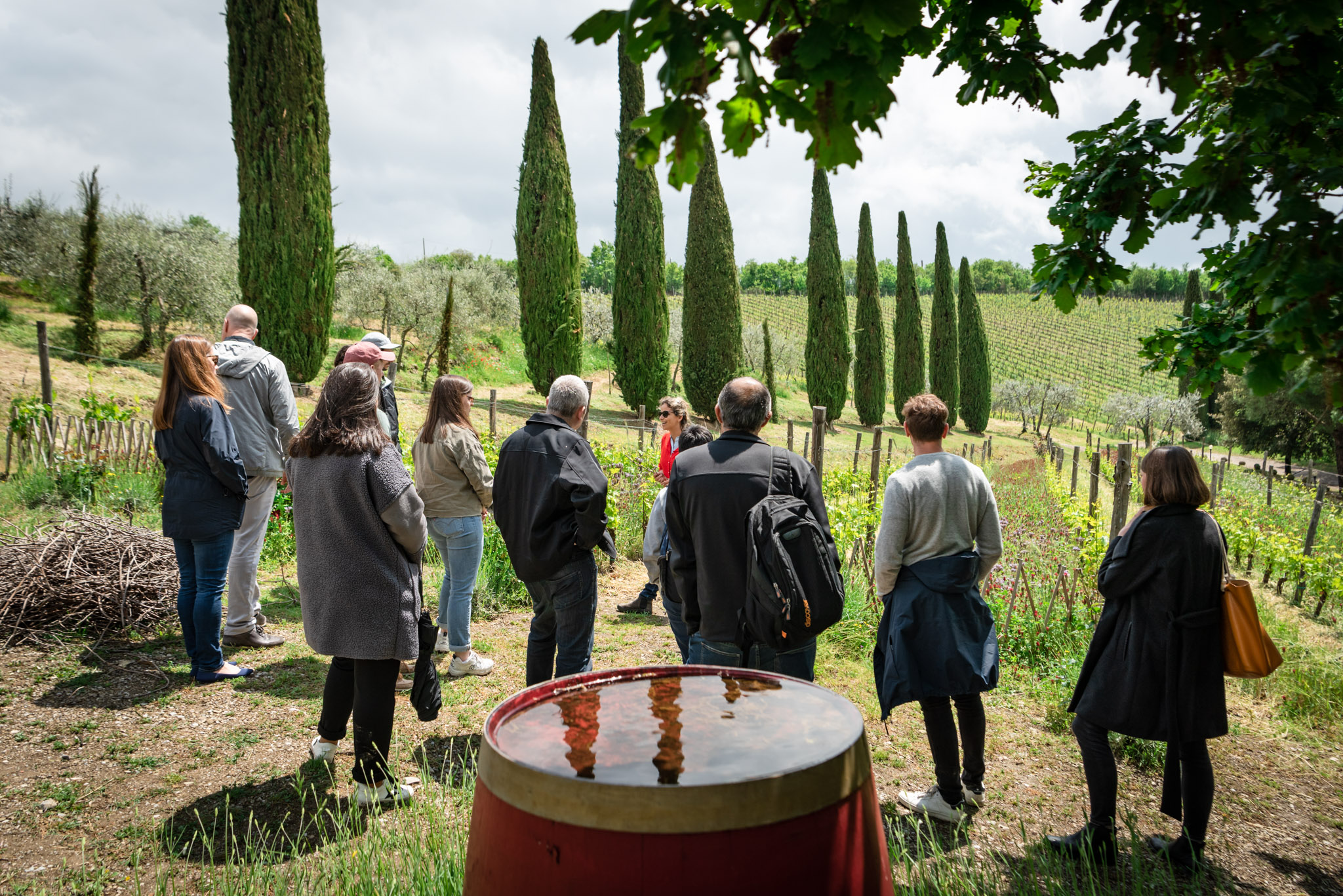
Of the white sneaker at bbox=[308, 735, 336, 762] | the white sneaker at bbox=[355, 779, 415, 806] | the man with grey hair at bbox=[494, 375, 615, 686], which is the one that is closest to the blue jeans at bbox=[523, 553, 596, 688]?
the man with grey hair at bbox=[494, 375, 615, 686]

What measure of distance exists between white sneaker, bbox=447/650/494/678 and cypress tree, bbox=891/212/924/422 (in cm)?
2918

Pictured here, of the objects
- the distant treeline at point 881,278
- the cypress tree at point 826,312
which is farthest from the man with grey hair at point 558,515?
the distant treeline at point 881,278

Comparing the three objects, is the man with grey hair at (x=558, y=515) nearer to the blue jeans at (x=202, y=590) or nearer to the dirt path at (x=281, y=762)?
the dirt path at (x=281, y=762)

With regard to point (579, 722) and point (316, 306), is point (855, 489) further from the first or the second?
point (316, 306)

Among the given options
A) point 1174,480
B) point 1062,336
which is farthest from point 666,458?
point 1062,336

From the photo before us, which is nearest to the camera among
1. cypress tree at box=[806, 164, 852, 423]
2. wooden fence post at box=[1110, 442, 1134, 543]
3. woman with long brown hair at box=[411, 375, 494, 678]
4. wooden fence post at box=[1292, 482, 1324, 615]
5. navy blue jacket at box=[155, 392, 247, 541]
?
navy blue jacket at box=[155, 392, 247, 541]

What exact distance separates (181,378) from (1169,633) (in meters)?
4.99

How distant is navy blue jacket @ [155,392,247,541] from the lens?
13.4 feet

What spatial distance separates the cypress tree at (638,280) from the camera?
22391mm

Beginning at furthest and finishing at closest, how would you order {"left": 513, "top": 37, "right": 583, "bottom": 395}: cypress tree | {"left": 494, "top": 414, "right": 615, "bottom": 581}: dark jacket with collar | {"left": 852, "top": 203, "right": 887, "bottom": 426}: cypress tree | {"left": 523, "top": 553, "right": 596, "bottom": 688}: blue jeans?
1. {"left": 852, "top": 203, "right": 887, "bottom": 426}: cypress tree
2. {"left": 513, "top": 37, "right": 583, "bottom": 395}: cypress tree
3. {"left": 523, "top": 553, "right": 596, "bottom": 688}: blue jeans
4. {"left": 494, "top": 414, "right": 615, "bottom": 581}: dark jacket with collar

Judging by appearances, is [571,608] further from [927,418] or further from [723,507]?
[927,418]

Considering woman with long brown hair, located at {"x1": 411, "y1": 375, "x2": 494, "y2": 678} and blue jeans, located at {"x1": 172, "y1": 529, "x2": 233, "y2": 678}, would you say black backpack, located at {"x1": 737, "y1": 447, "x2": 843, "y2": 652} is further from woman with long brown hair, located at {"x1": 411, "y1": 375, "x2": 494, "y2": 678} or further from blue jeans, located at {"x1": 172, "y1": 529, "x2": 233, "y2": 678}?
blue jeans, located at {"x1": 172, "y1": 529, "x2": 233, "y2": 678}

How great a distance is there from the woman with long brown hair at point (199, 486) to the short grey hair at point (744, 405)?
2.87 metres

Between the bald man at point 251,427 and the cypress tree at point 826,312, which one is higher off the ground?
the cypress tree at point 826,312
